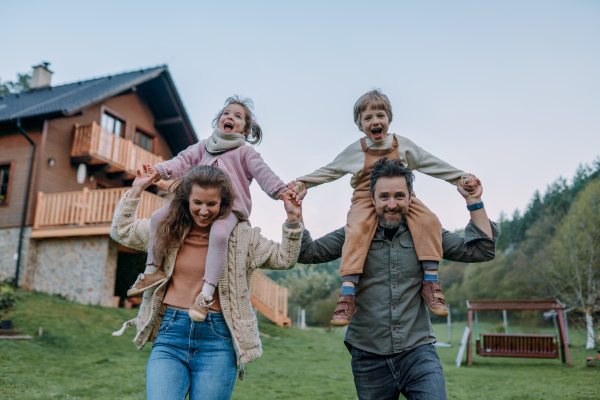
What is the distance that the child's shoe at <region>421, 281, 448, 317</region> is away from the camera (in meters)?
2.43

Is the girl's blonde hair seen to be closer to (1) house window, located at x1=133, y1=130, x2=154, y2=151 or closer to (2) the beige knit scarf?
(2) the beige knit scarf

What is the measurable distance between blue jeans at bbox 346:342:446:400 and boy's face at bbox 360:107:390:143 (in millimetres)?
1307

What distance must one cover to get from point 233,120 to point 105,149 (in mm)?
14588

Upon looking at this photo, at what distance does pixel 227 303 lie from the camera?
8.18 ft

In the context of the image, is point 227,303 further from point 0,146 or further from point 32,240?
point 0,146

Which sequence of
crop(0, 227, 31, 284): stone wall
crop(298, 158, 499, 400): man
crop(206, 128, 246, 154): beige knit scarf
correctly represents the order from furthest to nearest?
crop(0, 227, 31, 284): stone wall → crop(206, 128, 246, 154): beige knit scarf → crop(298, 158, 499, 400): man

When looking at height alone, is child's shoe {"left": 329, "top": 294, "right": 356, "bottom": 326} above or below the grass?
above

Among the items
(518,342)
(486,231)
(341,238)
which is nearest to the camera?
(486,231)

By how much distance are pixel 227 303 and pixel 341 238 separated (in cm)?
78

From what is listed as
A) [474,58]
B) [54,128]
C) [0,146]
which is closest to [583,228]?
[474,58]

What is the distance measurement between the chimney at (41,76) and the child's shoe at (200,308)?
20676 millimetres

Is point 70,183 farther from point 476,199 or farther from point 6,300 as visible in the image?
Result: point 476,199

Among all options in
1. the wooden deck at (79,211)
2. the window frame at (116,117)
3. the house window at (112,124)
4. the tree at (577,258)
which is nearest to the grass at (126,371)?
the wooden deck at (79,211)

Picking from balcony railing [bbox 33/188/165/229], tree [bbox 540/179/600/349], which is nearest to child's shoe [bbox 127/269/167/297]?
balcony railing [bbox 33/188/165/229]
